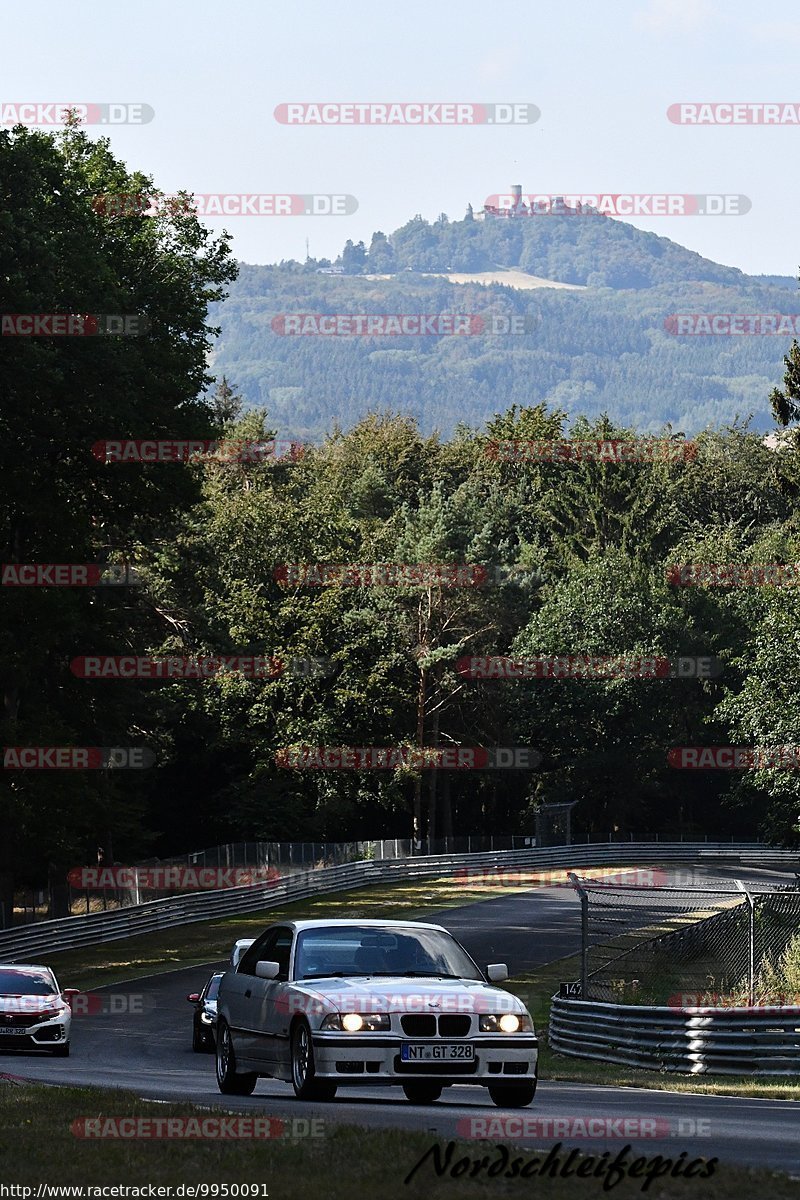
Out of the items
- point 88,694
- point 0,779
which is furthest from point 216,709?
point 0,779

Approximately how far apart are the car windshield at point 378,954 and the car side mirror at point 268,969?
0.75 ft

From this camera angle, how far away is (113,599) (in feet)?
148

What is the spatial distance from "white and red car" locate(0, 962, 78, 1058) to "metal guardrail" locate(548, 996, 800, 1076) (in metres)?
6.78

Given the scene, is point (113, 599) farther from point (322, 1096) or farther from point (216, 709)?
point (322, 1096)

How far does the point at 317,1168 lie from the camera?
9.19m

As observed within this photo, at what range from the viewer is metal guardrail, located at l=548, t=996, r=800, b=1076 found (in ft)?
58.3

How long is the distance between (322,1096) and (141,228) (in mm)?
36676
